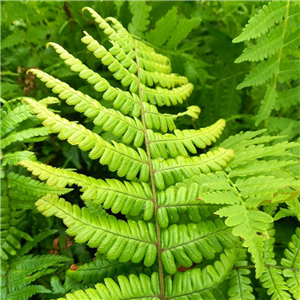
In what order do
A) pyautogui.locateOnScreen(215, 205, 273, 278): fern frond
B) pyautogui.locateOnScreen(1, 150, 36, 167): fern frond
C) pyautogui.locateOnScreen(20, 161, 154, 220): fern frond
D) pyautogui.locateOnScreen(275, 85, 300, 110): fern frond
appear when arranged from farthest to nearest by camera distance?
pyautogui.locateOnScreen(275, 85, 300, 110): fern frond → pyautogui.locateOnScreen(1, 150, 36, 167): fern frond → pyautogui.locateOnScreen(20, 161, 154, 220): fern frond → pyautogui.locateOnScreen(215, 205, 273, 278): fern frond

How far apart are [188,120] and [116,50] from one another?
678 mm

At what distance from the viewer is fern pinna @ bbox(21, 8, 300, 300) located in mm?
949

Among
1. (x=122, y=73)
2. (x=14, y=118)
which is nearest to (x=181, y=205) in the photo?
(x=122, y=73)

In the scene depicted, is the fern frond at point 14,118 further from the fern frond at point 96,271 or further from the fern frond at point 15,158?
the fern frond at point 96,271

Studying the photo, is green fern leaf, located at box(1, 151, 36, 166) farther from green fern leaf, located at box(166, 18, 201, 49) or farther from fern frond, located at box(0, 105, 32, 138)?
green fern leaf, located at box(166, 18, 201, 49)

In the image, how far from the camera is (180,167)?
44.9 inches

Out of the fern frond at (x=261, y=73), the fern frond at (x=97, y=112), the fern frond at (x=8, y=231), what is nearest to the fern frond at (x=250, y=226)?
the fern frond at (x=97, y=112)

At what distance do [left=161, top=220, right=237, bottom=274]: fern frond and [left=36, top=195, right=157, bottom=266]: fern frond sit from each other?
0.19ft

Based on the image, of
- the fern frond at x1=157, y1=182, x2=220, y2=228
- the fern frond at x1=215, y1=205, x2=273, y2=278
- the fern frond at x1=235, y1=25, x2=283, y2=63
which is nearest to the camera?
the fern frond at x1=215, y1=205, x2=273, y2=278

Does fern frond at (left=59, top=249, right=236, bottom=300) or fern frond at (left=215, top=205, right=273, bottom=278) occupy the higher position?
fern frond at (left=215, top=205, right=273, bottom=278)

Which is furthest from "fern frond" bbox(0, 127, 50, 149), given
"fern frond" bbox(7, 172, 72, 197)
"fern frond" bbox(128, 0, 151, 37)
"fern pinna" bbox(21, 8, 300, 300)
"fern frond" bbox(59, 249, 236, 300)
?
Result: "fern frond" bbox(128, 0, 151, 37)

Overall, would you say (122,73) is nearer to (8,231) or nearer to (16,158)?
(16,158)

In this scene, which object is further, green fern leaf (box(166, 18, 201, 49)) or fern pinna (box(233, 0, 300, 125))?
green fern leaf (box(166, 18, 201, 49))

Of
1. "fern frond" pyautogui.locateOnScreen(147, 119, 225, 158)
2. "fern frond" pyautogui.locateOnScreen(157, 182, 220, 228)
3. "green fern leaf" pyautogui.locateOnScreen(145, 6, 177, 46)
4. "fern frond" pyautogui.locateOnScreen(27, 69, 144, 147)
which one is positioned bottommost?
"fern frond" pyautogui.locateOnScreen(157, 182, 220, 228)
